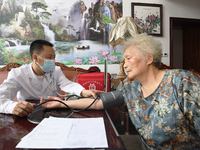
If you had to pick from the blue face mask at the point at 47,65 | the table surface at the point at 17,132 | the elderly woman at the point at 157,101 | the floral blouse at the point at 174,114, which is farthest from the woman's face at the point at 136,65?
the blue face mask at the point at 47,65

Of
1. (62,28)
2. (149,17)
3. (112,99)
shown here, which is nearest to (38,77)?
(112,99)

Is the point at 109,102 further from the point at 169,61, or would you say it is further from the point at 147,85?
the point at 169,61

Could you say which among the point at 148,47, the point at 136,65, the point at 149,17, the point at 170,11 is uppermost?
the point at 170,11

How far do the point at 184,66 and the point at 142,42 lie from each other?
5588mm

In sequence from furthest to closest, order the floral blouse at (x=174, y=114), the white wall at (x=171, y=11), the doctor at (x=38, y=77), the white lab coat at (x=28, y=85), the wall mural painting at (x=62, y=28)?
the white wall at (x=171, y=11), the wall mural painting at (x=62, y=28), the doctor at (x=38, y=77), the white lab coat at (x=28, y=85), the floral blouse at (x=174, y=114)

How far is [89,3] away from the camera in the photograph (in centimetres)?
257

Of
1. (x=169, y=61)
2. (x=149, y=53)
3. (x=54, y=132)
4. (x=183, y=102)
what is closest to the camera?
(x=54, y=132)

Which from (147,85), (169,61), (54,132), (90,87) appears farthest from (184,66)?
(54,132)

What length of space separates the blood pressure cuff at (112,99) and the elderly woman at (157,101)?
0.09ft

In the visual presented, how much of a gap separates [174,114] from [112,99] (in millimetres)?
362

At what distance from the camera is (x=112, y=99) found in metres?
0.89

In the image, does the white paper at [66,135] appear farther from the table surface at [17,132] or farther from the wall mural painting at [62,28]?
the wall mural painting at [62,28]

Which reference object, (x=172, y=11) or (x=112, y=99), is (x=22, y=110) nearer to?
(x=112, y=99)

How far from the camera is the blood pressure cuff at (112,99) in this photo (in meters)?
0.86
